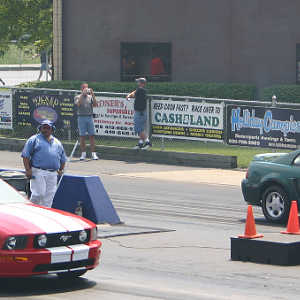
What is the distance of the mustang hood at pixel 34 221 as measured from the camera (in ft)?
24.1

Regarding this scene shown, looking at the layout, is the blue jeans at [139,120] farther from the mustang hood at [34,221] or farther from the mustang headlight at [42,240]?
the mustang headlight at [42,240]

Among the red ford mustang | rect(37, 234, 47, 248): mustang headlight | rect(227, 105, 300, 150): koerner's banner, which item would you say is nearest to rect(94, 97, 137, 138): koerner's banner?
rect(227, 105, 300, 150): koerner's banner

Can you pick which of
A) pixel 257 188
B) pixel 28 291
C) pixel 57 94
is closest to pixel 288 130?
pixel 257 188

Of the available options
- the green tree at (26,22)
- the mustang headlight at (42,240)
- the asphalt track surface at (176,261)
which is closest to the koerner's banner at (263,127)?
the asphalt track surface at (176,261)

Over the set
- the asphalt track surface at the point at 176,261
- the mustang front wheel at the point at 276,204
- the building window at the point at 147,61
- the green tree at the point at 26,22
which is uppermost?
the green tree at the point at 26,22

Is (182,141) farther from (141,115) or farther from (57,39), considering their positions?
(57,39)

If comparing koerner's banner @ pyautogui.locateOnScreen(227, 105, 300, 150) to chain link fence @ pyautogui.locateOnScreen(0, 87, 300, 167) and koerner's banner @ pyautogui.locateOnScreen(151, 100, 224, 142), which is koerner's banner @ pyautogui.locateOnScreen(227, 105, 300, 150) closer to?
chain link fence @ pyautogui.locateOnScreen(0, 87, 300, 167)

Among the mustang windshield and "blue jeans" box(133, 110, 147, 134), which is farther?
"blue jeans" box(133, 110, 147, 134)

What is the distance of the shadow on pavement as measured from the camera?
7465mm

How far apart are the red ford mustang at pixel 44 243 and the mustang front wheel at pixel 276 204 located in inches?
191

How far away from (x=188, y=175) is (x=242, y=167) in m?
1.72

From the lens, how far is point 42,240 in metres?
7.34

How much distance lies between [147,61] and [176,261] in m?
17.0

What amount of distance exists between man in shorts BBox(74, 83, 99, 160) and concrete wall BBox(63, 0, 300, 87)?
5.60 meters
